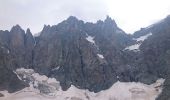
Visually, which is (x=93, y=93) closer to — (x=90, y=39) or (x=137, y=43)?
(x=90, y=39)

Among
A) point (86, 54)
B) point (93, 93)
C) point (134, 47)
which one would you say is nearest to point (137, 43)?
point (134, 47)

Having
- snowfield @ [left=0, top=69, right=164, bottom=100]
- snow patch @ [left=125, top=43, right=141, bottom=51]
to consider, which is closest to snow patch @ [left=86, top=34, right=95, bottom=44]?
snow patch @ [left=125, top=43, right=141, bottom=51]

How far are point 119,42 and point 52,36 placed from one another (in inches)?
1139

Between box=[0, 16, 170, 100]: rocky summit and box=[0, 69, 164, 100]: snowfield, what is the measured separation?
287 centimetres

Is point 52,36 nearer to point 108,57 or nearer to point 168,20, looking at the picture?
point 108,57

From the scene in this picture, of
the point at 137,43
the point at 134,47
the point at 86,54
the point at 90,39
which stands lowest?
the point at 86,54

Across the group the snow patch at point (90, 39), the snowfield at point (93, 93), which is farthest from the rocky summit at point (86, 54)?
the snowfield at point (93, 93)

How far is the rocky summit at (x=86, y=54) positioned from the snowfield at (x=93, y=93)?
2873mm

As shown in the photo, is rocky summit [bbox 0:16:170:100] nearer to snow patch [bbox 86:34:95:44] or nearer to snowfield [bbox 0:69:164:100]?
snow patch [bbox 86:34:95:44]

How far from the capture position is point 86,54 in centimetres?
17025

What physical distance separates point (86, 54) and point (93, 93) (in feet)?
62.7

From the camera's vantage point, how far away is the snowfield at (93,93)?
146750mm

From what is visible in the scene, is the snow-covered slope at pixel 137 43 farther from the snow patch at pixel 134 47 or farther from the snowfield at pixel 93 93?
the snowfield at pixel 93 93

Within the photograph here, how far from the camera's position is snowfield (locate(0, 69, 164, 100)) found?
147 meters
